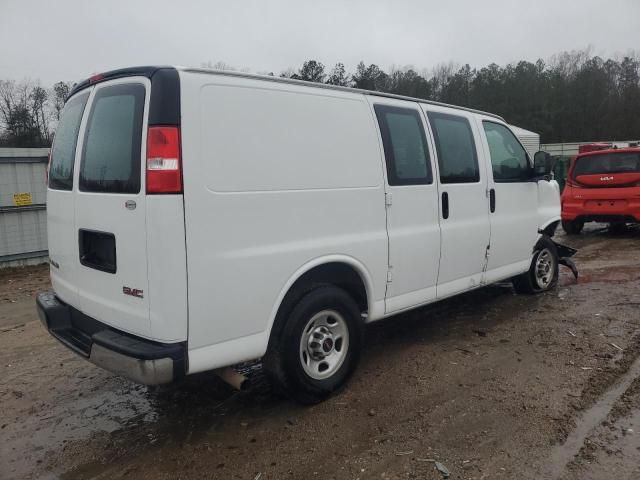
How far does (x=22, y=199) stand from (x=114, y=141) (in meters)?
6.77

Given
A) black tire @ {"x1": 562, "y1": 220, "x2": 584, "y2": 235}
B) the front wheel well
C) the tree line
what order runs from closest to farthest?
the front wheel well, black tire @ {"x1": 562, "y1": 220, "x2": 584, "y2": 235}, the tree line

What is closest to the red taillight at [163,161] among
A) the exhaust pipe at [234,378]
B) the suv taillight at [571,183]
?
the exhaust pipe at [234,378]

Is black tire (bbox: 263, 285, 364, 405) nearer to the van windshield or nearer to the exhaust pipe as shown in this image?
the exhaust pipe

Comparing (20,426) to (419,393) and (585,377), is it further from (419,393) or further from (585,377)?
(585,377)

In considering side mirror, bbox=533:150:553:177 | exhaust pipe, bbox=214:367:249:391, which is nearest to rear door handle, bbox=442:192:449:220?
side mirror, bbox=533:150:553:177

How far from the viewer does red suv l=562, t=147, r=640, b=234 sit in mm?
10344

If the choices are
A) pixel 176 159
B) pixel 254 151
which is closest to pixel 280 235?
pixel 254 151

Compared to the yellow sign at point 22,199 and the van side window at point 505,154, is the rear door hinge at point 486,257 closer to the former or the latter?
the van side window at point 505,154

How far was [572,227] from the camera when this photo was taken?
465 inches

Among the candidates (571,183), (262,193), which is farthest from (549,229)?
(571,183)

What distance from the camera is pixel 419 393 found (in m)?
3.80

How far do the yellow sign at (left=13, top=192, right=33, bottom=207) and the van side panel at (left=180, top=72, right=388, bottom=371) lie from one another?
23.3ft

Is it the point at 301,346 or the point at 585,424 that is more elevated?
the point at 301,346

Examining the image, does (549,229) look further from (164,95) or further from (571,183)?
(571,183)
